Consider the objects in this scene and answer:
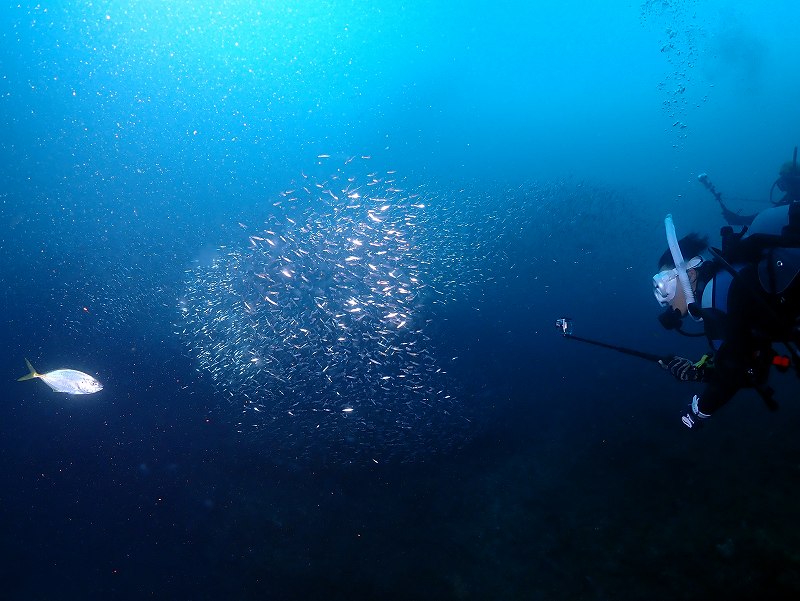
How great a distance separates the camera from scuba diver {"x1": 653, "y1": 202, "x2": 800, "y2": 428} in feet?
9.70

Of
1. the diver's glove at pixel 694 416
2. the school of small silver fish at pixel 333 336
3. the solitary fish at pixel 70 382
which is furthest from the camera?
the school of small silver fish at pixel 333 336

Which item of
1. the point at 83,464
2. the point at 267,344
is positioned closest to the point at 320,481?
the point at 267,344

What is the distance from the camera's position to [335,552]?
7.19m

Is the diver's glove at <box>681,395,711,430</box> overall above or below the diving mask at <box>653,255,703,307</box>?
below

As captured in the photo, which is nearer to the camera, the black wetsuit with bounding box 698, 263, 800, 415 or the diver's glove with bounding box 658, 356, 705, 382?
the black wetsuit with bounding box 698, 263, 800, 415

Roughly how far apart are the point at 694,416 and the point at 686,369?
459 mm

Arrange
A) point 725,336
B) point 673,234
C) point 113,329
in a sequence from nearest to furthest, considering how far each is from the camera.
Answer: point 725,336, point 673,234, point 113,329

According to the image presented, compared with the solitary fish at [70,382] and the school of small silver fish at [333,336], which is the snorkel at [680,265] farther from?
the solitary fish at [70,382]

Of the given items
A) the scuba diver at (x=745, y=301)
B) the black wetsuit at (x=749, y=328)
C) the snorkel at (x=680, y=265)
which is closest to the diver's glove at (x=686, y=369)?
the scuba diver at (x=745, y=301)

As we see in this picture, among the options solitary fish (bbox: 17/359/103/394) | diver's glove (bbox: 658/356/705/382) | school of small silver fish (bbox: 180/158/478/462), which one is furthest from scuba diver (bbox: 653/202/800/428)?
solitary fish (bbox: 17/359/103/394)

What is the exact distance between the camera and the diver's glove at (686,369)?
3.76 m

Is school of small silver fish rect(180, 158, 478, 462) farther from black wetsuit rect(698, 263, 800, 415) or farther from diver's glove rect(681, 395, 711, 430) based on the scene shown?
black wetsuit rect(698, 263, 800, 415)

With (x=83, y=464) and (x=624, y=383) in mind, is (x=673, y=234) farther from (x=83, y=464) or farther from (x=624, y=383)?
(x=83, y=464)

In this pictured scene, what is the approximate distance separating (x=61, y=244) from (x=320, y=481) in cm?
2285
